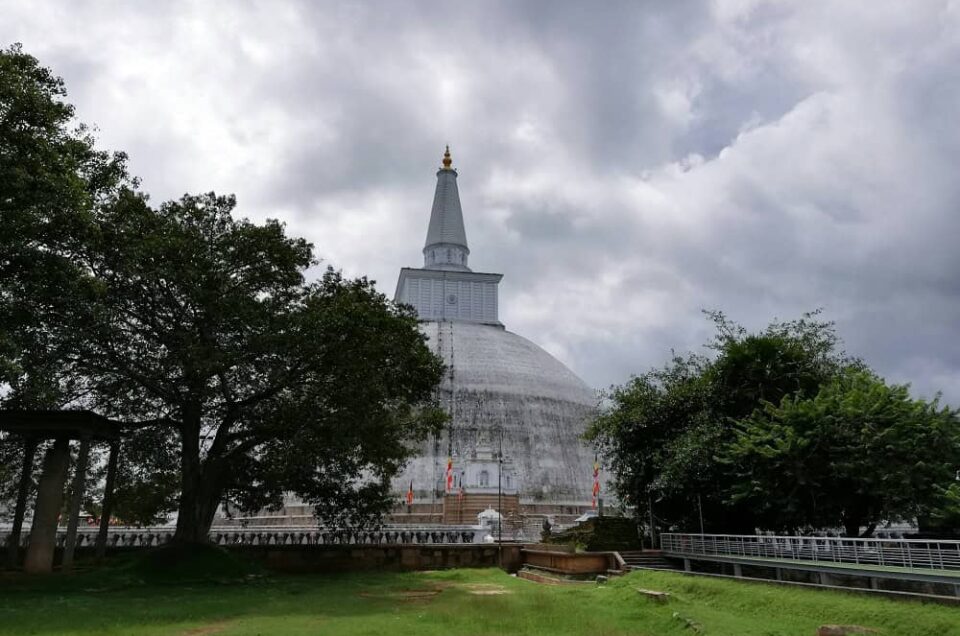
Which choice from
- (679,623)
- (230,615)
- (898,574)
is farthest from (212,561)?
(898,574)

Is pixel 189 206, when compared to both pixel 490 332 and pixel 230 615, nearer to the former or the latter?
pixel 230 615

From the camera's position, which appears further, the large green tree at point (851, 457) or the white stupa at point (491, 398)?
the white stupa at point (491, 398)

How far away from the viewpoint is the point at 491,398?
188ft

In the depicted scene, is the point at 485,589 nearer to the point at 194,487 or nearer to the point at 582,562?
the point at 582,562

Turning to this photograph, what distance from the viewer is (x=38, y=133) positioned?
19.6 metres

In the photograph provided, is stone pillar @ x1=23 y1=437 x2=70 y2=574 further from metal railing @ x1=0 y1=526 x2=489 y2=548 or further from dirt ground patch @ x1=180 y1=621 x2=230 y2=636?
dirt ground patch @ x1=180 y1=621 x2=230 y2=636

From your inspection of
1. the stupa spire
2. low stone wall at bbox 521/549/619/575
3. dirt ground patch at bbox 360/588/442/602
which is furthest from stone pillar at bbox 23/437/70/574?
the stupa spire

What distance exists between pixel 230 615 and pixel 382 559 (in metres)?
15.7

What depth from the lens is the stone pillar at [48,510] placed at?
76.1 feet

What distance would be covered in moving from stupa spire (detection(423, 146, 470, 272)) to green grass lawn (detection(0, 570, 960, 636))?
179 ft

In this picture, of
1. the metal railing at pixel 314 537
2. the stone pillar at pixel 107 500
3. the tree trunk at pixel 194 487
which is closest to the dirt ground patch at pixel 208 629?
the tree trunk at pixel 194 487

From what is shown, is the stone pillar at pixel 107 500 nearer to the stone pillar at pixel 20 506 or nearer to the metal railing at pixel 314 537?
the stone pillar at pixel 20 506

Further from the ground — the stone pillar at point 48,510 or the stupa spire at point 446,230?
the stupa spire at point 446,230

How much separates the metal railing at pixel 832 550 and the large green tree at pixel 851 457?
1.49m
